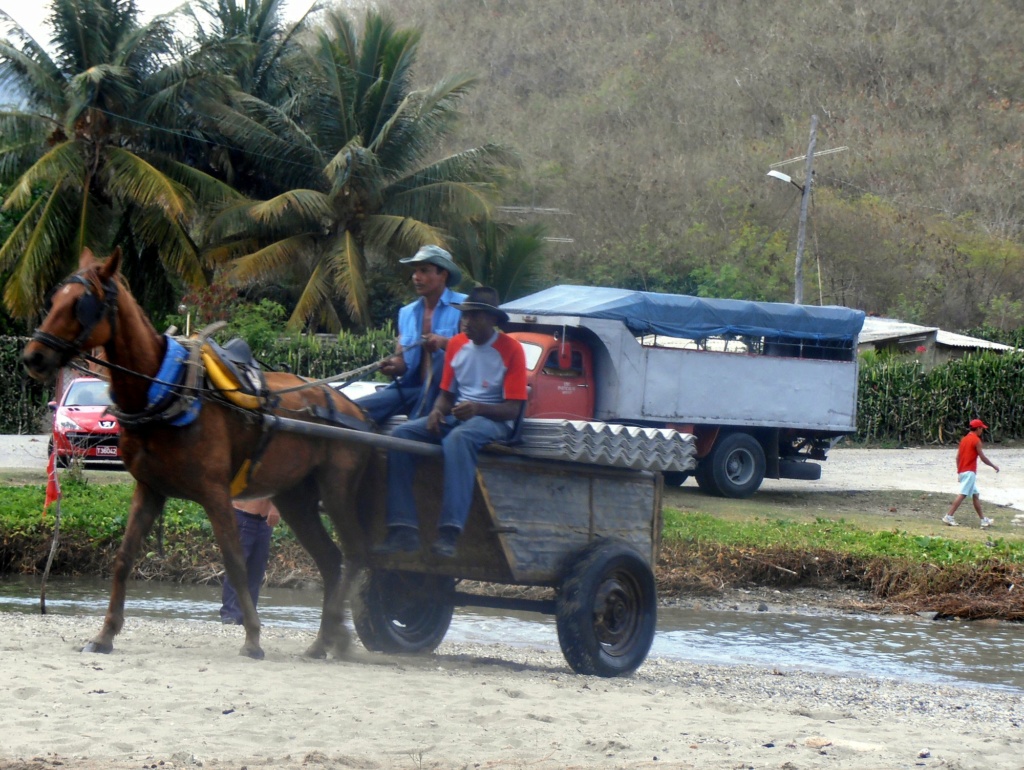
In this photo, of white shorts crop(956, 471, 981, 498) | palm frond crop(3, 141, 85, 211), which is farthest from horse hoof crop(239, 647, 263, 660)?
palm frond crop(3, 141, 85, 211)

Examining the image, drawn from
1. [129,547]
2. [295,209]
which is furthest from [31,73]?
[129,547]

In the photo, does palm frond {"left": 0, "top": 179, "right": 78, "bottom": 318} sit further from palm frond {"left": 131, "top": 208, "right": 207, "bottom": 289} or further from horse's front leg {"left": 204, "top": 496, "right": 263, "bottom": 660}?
horse's front leg {"left": 204, "top": 496, "right": 263, "bottom": 660}

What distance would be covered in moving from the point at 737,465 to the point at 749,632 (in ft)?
28.4

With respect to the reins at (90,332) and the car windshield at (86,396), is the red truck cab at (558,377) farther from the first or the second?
the reins at (90,332)

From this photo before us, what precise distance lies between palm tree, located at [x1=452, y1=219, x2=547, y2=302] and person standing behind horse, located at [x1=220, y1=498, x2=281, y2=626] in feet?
71.6

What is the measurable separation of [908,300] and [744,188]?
10.9 m

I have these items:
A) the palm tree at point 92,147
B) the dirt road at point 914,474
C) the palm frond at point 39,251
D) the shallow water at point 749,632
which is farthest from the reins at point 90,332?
the palm frond at point 39,251

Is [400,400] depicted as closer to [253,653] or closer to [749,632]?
[253,653]

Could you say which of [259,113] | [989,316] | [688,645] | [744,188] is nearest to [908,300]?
[989,316]

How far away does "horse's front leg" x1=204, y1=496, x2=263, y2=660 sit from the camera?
6.89 metres

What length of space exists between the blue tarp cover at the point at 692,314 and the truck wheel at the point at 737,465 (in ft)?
5.90

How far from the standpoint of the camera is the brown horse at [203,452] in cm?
634

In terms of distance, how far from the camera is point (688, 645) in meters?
10.7

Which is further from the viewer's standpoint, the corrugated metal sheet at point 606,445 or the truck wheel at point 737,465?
the truck wheel at point 737,465
